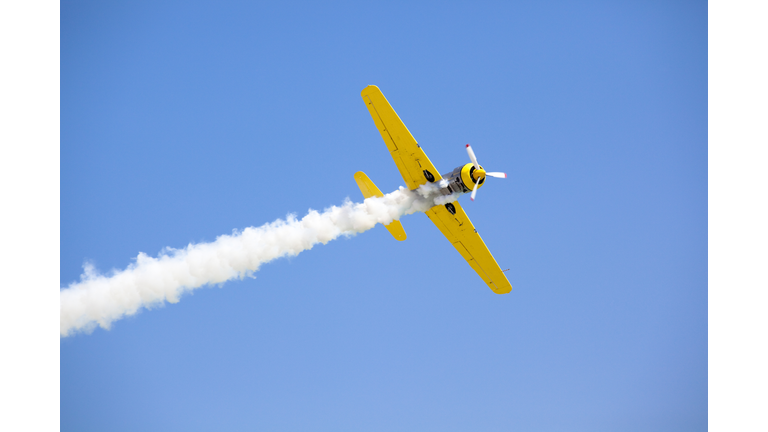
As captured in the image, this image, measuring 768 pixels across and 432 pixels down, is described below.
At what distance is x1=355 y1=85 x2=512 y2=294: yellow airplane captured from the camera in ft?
84.2

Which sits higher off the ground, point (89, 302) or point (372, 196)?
point (372, 196)

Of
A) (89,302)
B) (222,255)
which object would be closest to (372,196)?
(222,255)

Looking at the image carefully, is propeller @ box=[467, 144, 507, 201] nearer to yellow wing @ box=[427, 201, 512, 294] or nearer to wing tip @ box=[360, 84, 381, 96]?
yellow wing @ box=[427, 201, 512, 294]

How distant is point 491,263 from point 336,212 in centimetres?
766

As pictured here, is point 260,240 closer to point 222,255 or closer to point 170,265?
point 222,255

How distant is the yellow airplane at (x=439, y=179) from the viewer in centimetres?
2566

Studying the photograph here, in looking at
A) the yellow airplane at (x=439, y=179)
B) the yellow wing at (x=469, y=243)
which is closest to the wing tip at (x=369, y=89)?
the yellow airplane at (x=439, y=179)

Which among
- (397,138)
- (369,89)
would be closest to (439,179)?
(397,138)

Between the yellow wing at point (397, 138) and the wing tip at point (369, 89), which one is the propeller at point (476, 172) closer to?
the yellow wing at point (397, 138)

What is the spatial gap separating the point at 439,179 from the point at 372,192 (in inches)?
144

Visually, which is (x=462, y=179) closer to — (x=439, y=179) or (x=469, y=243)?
(x=439, y=179)

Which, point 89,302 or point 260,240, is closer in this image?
point 89,302

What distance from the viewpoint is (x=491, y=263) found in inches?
1160

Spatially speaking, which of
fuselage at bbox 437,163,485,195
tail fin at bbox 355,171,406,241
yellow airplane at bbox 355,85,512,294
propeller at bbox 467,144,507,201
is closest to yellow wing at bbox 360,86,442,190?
yellow airplane at bbox 355,85,512,294
